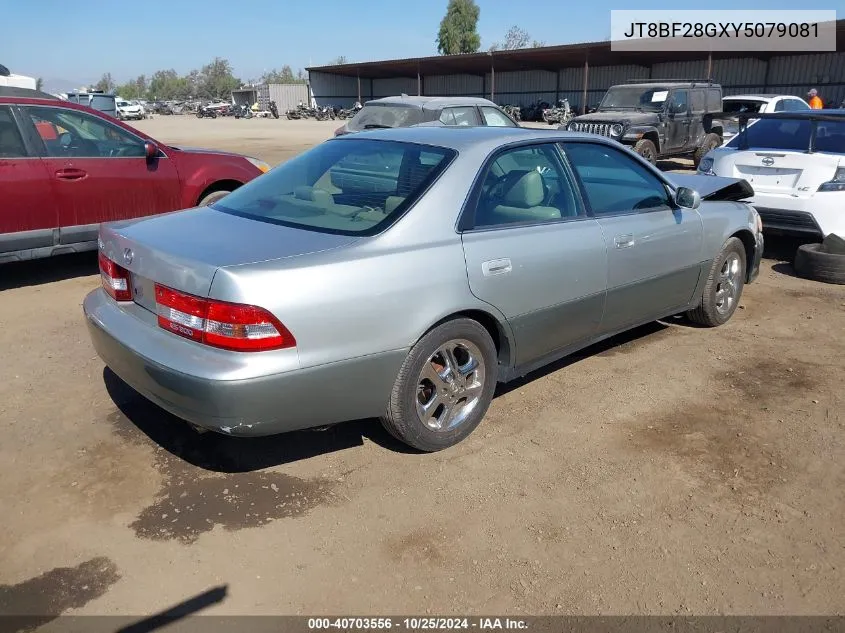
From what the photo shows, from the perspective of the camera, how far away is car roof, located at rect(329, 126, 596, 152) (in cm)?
373

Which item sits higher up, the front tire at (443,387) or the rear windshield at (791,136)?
the rear windshield at (791,136)

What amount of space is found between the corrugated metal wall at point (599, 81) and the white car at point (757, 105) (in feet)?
56.6

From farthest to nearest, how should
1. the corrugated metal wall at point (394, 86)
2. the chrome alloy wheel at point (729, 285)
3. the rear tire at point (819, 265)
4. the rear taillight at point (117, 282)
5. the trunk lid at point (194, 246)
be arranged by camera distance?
the corrugated metal wall at point (394, 86)
the rear tire at point (819, 265)
the chrome alloy wheel at point (729, 285)
the rear taillight at point (117, 282)
the trunk lid at point (194, 246)

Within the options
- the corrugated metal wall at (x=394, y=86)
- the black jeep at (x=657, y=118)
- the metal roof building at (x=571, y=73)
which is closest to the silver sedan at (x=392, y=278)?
the black jeep at (x=657, y=118)

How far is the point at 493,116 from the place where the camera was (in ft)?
37.6

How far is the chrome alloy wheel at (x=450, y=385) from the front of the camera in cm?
345

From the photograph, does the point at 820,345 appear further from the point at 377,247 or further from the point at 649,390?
the point at 377,247

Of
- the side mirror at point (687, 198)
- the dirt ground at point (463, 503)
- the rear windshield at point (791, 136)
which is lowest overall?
the dirt ground at point (463, 503)

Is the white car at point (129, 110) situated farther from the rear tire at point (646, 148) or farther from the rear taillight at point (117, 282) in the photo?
the rear taillight at point (117, 282)

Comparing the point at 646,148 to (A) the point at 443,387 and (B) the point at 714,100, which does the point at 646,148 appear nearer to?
(B) the point at 714,100

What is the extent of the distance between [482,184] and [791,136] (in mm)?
5951

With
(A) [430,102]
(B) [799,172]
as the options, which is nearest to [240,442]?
(B) [799,172]

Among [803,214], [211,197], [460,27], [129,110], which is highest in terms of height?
[460,27]

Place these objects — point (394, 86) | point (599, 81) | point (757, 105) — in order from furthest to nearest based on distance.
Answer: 1. point (394, 86)
2. point (599, 81)
3. point (757, 105)
